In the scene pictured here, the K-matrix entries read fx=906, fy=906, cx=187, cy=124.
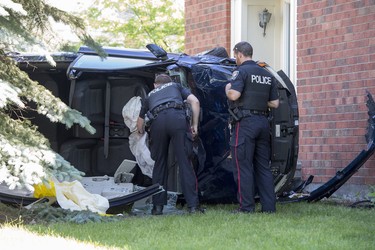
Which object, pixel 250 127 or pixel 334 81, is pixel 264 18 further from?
pixel 250 127

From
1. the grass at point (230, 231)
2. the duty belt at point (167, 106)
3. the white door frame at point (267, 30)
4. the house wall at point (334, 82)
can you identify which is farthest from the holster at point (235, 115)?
the white door frame at point (267, 30)

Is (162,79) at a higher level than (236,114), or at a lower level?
higher

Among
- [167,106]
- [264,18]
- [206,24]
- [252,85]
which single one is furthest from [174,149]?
[206,24]

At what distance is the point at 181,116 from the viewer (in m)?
10.3

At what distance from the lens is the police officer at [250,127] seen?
10117 millimetres

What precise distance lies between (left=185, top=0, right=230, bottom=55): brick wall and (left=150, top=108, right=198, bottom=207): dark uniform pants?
15.5 feet

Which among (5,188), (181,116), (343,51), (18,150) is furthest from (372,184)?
(18,150)

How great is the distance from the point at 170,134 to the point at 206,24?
5508 millimetres

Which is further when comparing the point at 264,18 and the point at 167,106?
the point at 264,18

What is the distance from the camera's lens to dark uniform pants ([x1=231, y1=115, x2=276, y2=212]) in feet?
33.2

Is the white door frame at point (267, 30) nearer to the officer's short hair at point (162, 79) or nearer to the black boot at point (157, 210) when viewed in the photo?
the officer's short hair at point (162, 79)

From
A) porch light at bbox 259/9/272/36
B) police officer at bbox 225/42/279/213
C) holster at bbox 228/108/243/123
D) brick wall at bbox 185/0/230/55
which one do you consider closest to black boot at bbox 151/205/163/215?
police officer at bbox 225/42/279/213

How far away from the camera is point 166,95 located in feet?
33.9

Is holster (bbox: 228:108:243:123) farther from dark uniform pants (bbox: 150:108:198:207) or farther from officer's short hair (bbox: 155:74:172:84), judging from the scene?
officer's short hair (bbox: 155:74:172:84)
